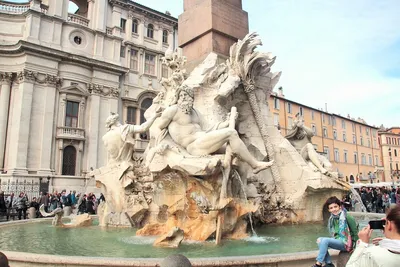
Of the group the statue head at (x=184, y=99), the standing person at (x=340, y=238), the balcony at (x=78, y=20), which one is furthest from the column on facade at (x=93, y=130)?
the standing person at (x=340, y=238)

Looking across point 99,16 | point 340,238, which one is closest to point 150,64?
point 99,16

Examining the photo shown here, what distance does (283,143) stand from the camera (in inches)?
306

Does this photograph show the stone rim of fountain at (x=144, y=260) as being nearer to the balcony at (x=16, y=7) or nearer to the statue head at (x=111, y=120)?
the statue head at (x=111, y=120)

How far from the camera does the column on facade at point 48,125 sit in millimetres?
22469

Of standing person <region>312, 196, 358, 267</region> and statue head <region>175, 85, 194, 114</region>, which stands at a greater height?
statue head <region>175, 85, 194, 114</region>

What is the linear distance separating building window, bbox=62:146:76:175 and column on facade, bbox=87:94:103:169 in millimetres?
1047

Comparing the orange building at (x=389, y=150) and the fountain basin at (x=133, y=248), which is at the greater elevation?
the orange building at (x=389, y=150)

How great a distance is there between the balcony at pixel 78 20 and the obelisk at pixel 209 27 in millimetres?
20250

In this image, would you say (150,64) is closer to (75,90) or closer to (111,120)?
(75,90)

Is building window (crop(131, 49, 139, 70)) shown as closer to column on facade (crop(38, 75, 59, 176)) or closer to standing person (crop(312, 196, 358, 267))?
column on facade (crop(38, 75, 59, 176))

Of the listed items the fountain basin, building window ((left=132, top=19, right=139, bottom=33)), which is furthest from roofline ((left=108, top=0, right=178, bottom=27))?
the fountain basin

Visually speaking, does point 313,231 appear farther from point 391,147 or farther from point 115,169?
point 391,147

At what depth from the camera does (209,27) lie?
320 inches

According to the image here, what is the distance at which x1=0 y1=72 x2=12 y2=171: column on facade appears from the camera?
73.3 feet
